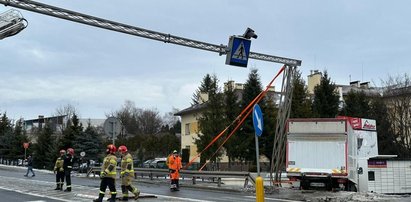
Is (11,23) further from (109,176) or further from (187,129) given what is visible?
(187,129)

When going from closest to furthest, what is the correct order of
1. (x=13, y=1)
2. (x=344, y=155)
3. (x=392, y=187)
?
(x=13, y=1) → (x=344, y=155) → (x=392, y=187)

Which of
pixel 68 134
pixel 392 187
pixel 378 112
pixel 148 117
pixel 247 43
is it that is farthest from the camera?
pixel 148 117

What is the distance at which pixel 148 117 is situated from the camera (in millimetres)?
113625

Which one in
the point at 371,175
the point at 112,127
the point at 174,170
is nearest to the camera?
the point at 112,127

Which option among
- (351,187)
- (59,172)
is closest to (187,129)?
(351,187)

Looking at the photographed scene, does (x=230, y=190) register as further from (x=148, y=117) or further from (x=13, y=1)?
(x=148, y=117)

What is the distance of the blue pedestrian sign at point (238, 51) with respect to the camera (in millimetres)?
16047

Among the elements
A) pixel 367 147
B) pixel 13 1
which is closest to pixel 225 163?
pixel 367 147

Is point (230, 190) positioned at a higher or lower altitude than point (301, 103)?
lower

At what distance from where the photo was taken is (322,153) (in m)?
20.0

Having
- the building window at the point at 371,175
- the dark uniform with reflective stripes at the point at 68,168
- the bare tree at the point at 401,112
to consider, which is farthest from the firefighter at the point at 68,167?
the bare tree at the point at 401,112

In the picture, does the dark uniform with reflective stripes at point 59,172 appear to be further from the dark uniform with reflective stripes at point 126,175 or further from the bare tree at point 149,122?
the bare tree at point 149,122

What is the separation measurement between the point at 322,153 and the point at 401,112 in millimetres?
27187

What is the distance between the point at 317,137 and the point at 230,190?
4406 mm
